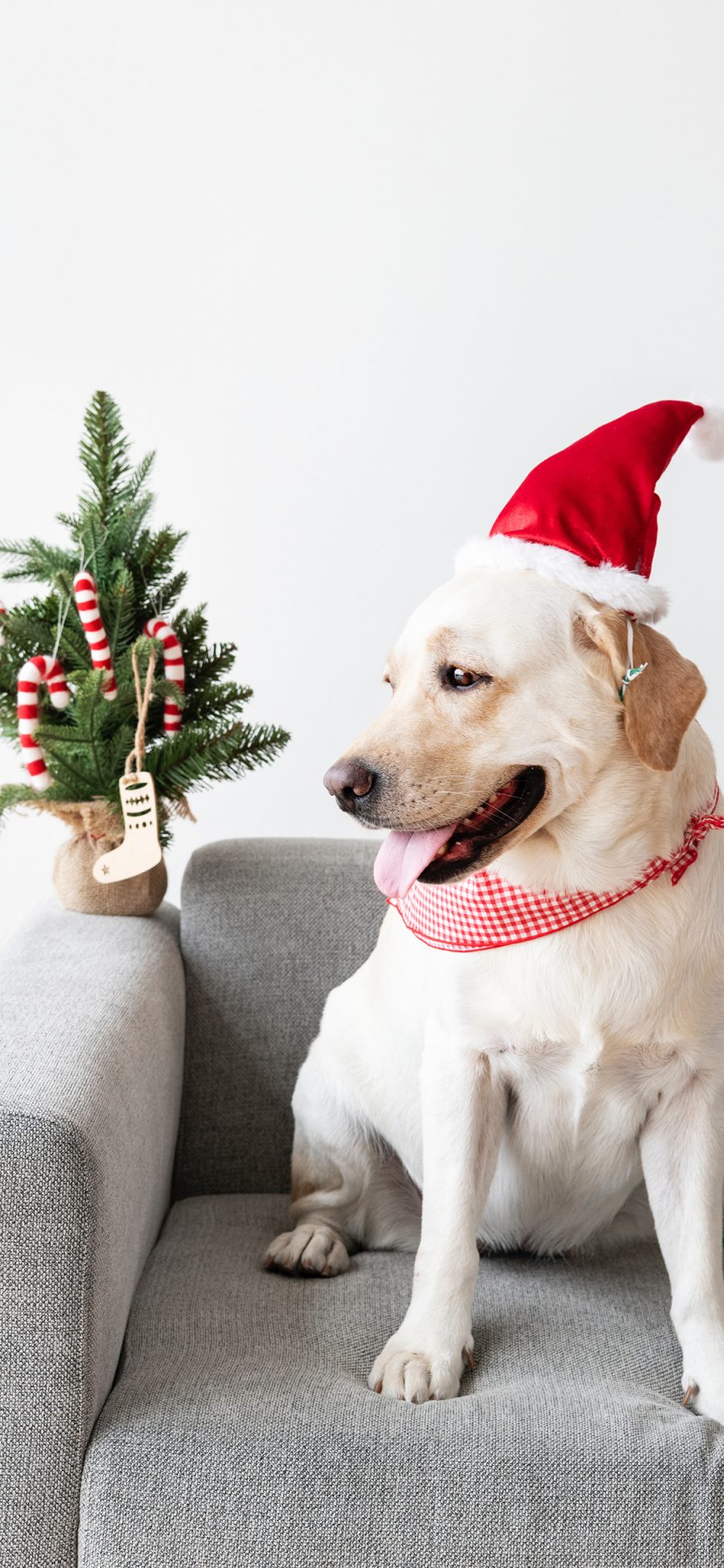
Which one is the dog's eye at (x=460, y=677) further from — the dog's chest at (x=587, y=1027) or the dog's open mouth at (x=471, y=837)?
the dog's chest at (x=587, y=1027)

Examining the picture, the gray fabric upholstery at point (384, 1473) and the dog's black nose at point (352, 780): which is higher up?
the dog's black nose at point (352, 780)

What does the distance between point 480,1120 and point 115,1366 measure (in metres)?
0.45

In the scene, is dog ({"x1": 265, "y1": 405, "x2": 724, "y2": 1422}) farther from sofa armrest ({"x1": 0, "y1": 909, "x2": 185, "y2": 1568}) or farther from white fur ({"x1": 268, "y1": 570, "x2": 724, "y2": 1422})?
sofa armrest ({"x1": 0, "y1": 909, "x2": 185, "y2": 1568})

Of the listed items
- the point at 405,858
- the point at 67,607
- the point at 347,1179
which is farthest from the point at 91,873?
the point at 405,858

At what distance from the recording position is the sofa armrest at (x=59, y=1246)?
45.1 inches

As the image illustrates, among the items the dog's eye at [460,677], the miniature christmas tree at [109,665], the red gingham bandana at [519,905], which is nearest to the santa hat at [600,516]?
the dog's eye at [460,677]

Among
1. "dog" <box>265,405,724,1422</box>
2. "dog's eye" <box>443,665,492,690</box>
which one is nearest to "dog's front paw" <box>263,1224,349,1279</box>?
"dog" <box>265,405,724,1422</box>

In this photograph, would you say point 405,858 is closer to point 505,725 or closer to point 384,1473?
point 505,725

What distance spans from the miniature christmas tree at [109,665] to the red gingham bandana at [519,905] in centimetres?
60

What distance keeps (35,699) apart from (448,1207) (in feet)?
3.01

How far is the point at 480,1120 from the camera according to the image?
55.4 inches

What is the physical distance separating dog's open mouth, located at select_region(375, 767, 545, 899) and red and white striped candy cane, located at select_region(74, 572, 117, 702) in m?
0.71

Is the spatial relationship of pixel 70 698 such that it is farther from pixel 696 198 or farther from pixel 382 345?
pixel 696 198

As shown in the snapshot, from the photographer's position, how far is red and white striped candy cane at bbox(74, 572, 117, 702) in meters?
1.80
